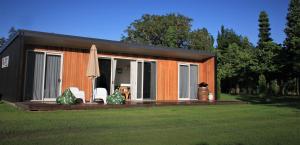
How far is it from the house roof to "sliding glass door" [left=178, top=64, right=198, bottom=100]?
468mm

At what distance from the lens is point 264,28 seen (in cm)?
3209

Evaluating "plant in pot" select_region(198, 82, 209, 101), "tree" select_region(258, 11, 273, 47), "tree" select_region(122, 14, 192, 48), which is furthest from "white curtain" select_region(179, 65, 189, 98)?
"tree" select_region(122, 14, 192, 48)

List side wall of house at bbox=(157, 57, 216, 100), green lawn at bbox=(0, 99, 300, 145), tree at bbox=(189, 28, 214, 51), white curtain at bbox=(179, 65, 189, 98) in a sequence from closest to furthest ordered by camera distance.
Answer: green lawn at bbox=(0, 99, 300, 145), side wall of house at bbox=(157, 57, 216, 100), white curtain at bbox=(179, 65, 189, 98), tree at bbox=(189, 28, 214, 51)

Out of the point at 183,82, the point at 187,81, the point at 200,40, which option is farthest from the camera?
the point at 200,40

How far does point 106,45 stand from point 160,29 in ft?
86.2

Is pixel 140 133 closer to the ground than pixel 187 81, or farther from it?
closer to the ground

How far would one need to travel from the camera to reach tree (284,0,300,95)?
76.1 ft

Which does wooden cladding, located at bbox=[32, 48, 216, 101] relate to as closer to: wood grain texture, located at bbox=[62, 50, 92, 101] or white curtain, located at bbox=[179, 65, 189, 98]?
wood grain texture, located at bbox=[62, 50, 92, 101]

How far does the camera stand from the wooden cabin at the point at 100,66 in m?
9.80

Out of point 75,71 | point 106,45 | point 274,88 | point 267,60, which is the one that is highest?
point 267,60

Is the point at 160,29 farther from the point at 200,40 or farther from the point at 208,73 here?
the point at 208,73

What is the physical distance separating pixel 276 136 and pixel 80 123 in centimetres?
336

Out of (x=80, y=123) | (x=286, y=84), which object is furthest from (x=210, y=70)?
(x=286, y=84)

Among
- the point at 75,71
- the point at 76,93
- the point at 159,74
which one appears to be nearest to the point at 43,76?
the point at 75,71
